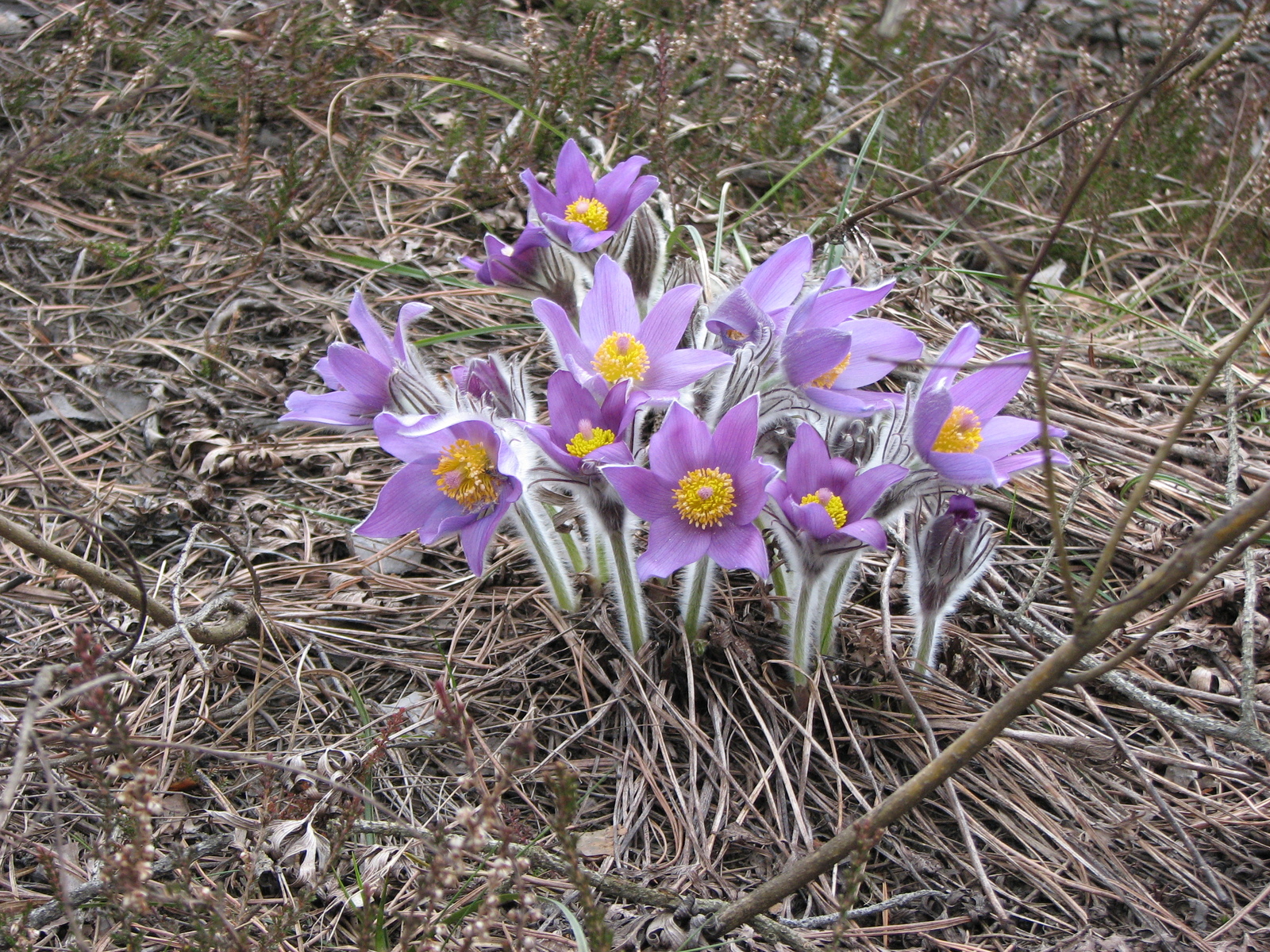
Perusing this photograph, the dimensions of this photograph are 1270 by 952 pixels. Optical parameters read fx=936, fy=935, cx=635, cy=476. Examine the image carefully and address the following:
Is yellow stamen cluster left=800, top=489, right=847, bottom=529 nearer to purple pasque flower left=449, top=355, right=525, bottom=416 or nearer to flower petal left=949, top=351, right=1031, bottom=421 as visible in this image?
flower petal left=949, top=351, right=1031, bottom=421

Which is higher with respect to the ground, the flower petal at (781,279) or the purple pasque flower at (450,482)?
the flower petal at (781,279)

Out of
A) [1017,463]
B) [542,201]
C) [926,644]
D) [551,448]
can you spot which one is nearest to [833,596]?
[926,644]

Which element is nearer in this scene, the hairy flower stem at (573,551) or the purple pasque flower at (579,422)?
the purple pasque flower at (579,422)

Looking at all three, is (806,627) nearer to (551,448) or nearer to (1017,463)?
(1017,463)

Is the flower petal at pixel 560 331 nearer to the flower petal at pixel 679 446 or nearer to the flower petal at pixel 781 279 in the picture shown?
the flower petal at pixel 679 446

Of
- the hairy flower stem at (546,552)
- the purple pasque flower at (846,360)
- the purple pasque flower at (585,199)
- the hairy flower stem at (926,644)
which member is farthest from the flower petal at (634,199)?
the hairy flower stem at (926,644)
